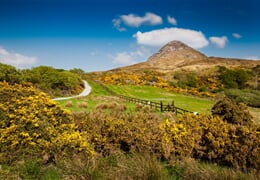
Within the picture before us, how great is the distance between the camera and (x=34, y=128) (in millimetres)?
7078

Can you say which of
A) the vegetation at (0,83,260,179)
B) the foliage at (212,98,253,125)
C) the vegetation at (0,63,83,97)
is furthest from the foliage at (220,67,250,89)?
the vegetation at (0,83,260,179)

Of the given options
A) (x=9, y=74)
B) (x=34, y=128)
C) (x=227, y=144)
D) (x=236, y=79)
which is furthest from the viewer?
(x=236, y=79)

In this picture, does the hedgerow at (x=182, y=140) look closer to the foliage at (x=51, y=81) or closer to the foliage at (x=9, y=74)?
the foliage at (x=9, y=74)

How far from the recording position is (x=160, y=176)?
479cm

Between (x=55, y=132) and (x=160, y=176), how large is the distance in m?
3.66

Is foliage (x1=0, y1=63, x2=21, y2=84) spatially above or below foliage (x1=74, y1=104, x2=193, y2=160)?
above

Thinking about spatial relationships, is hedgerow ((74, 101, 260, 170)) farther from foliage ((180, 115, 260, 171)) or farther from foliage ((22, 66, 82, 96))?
foliage ((22, 66, 82, 96))

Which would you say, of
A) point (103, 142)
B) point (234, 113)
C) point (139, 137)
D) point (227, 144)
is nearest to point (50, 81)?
point (234, 113)

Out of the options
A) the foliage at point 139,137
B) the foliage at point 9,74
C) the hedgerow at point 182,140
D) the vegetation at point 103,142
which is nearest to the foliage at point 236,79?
the foliage at point 9,74

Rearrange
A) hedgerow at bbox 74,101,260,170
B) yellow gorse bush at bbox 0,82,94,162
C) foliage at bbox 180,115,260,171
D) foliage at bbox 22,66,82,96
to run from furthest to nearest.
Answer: foliage at bbox 22,66,82,96 → hedgerow at bbox 74,101,260,170 → foliage at bbox 180,115,260,171 → yellow gorse bush at bbox 0,82,94,162

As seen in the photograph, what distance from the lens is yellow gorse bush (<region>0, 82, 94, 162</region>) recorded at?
6.74m

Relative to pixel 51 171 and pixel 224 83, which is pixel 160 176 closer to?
pixel 51 171

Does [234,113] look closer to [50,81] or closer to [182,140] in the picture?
[182,140]

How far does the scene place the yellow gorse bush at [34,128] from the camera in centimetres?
674
